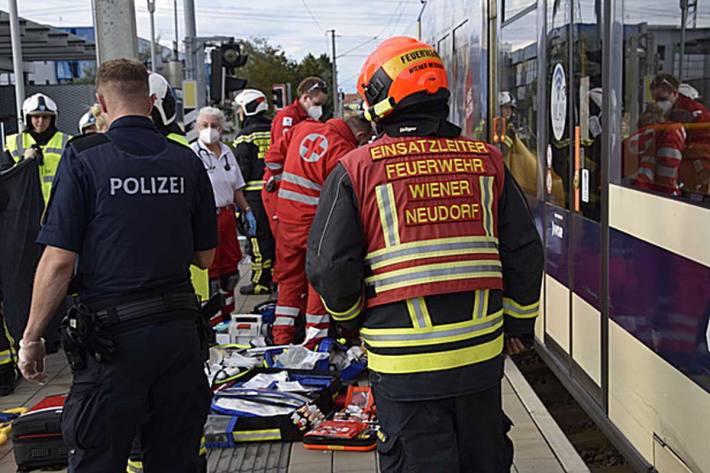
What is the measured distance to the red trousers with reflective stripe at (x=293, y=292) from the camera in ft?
22.4

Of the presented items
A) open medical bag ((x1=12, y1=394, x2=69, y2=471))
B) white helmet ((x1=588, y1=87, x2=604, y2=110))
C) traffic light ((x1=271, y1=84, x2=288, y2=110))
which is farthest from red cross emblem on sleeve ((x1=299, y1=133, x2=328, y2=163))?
traffic light ((x1=271, y1=84, x2=288, y2=110))

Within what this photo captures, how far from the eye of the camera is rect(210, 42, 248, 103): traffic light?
1495cm

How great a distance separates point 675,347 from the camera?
11.8 feet

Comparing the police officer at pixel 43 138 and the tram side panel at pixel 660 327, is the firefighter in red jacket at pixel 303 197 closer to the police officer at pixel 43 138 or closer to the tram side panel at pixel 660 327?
the police officer at pixel 43 138

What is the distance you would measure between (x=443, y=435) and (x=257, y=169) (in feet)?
23.2

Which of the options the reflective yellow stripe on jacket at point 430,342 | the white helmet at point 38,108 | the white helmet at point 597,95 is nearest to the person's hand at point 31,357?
the reflective yellow stripe on jacket at point 430,342

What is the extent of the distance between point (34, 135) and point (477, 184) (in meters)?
5.36

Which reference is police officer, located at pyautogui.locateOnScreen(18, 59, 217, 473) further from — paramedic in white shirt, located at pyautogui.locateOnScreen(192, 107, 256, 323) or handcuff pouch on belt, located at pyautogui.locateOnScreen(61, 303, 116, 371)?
paramedic in white shirt, located at pyautogui.locateOnScreen(192, 107, 256, 323)

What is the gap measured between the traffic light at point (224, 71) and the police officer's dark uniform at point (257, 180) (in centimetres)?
501

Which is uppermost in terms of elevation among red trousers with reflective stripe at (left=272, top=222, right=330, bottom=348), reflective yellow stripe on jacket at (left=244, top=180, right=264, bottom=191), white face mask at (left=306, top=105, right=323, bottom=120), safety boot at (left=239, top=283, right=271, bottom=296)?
white face mask at (left=306, top=105, right=323, bottom=120)

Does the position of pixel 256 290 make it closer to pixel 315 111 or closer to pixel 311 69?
pixel 315 111

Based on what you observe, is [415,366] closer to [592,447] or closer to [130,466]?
[130,466]

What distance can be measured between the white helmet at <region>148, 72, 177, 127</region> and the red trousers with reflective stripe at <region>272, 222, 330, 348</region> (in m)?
1.99

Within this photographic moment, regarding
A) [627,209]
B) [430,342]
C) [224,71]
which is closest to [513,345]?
[430,342]
